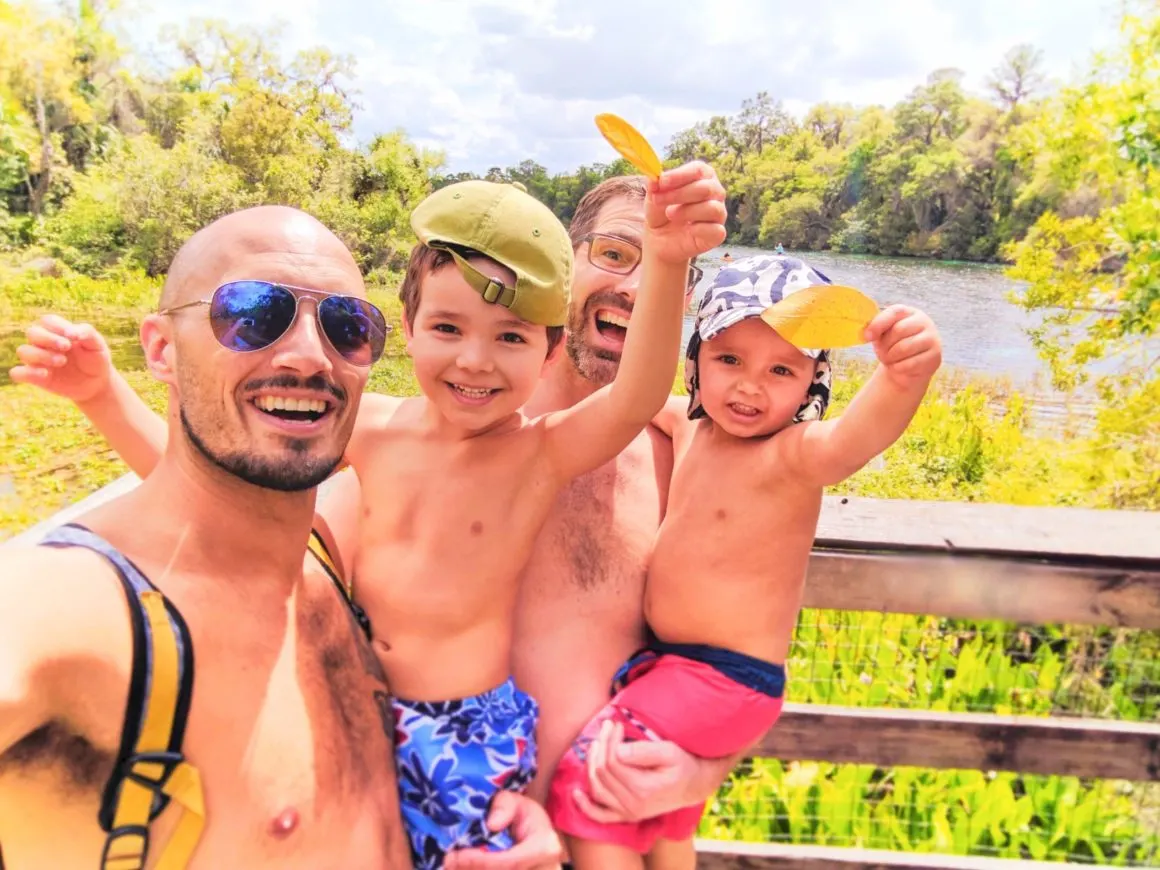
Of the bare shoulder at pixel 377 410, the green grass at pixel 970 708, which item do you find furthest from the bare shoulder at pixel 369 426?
the green grass at pixel 970 708

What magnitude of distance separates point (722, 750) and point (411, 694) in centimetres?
64

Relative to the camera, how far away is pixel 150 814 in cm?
97

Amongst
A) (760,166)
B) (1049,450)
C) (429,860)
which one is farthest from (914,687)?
(760,166)

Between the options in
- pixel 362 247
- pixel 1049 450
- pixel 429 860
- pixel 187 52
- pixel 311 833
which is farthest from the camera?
pixel 187 52

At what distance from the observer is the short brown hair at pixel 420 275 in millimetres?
1418

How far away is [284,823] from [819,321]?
1.12 m

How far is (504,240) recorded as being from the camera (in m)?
1.39

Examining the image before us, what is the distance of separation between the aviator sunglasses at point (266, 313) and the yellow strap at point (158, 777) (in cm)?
38

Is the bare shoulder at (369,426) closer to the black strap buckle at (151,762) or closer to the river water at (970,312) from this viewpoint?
the black strap buckle at (151,762)

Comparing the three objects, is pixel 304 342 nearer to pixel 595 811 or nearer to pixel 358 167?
pixel 595 811

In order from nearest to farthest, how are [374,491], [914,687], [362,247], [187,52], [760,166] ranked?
1. [374,491]
2. [914,687]
3. [362,247]
4. [187,52]
5. [760,166]

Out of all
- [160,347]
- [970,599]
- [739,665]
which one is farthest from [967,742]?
[160,347]

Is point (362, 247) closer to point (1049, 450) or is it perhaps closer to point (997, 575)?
point (1049, 450)

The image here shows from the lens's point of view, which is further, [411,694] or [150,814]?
[411,694]
